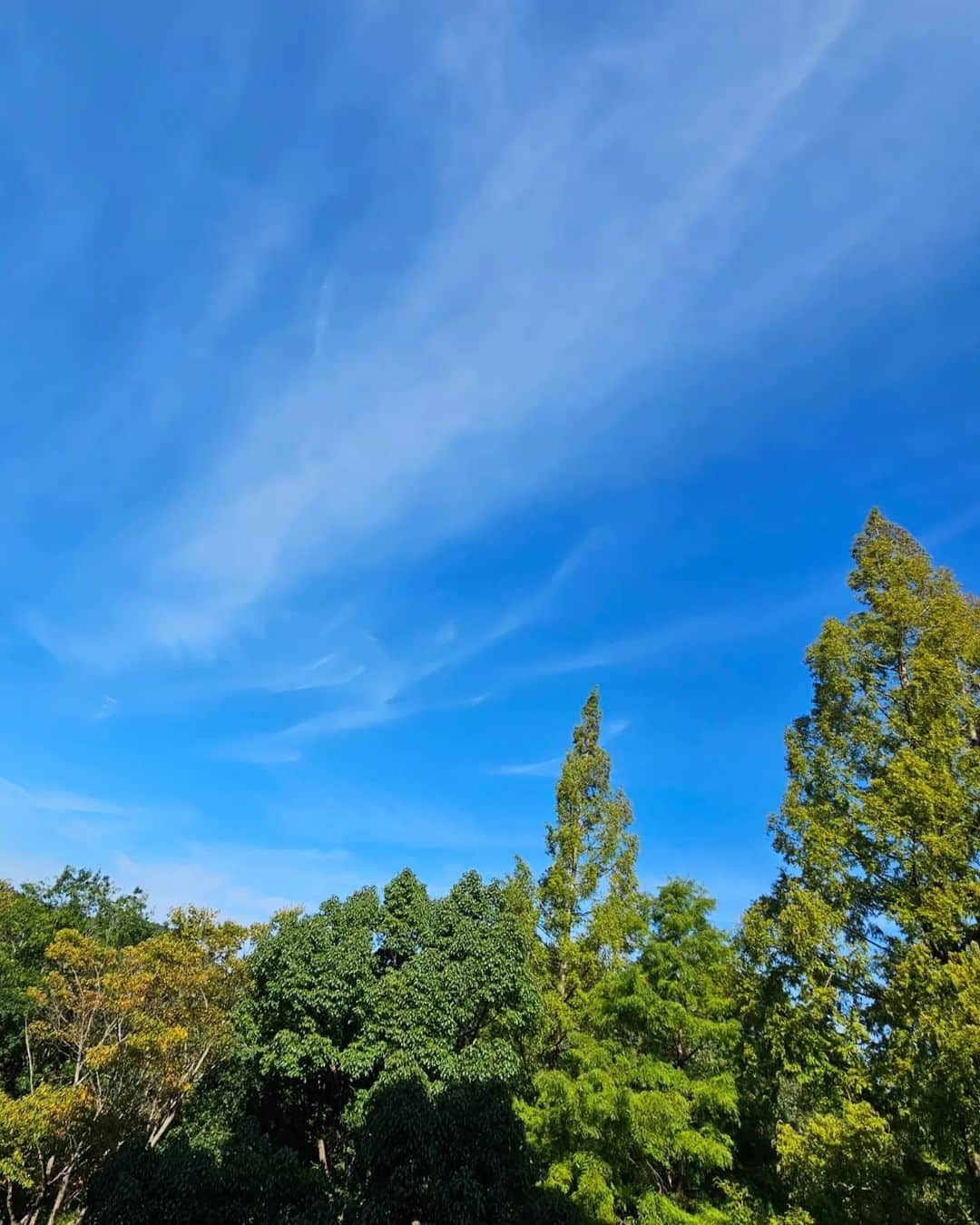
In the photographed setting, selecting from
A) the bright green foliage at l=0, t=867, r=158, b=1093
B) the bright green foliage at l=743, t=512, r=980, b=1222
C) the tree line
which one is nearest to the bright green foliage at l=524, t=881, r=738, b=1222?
the tree line

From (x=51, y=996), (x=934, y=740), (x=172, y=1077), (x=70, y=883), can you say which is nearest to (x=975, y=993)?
(x=934, y=740)

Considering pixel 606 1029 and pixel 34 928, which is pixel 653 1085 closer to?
pixel 606 1029

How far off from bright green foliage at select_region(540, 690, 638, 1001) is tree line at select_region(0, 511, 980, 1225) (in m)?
0.07

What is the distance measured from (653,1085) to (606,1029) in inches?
86.3

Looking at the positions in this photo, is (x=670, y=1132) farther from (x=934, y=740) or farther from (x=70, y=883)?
(x=70, y=883)

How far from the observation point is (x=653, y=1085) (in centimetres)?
1220

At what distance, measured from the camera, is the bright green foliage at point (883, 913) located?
A: 7.84 m

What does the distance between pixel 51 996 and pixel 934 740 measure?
2203 cm

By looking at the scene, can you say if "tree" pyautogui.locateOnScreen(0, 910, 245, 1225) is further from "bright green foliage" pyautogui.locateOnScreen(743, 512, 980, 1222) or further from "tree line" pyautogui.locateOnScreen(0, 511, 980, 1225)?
"bright green foliage" pyautogui.locateOnScreen(743, 512, 980, 1222)

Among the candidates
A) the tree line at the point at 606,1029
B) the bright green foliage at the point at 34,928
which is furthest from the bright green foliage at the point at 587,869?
the bright green foliage at the point at 34,928

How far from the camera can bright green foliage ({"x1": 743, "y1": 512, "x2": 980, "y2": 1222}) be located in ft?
25.7

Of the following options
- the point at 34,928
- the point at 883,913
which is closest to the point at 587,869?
the point at 883,913

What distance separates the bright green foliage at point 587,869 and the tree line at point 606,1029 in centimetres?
7

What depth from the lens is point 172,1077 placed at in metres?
18.5
